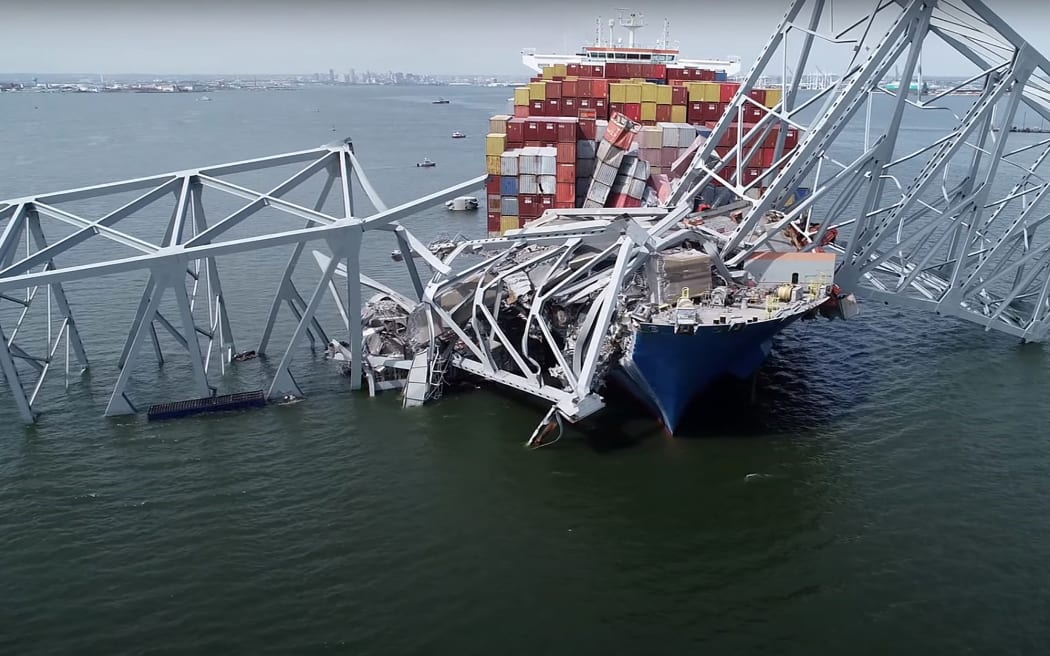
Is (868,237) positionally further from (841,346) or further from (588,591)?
(588,591)

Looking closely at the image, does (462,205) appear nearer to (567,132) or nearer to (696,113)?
(696,113)

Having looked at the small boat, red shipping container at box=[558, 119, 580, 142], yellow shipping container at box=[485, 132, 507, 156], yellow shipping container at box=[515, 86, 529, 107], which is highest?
yellow shipping container at box=[515, 86, 529, 107]

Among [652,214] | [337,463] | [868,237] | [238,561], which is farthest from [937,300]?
[238,561]

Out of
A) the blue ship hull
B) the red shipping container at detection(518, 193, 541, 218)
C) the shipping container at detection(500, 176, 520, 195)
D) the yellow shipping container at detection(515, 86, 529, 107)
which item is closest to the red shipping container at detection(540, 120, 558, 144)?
the shipping container at detection(500, 176, 520, 195)

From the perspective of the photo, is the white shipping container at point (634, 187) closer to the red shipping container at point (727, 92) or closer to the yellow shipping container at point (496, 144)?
the yellow shipping container at point (496, 144)

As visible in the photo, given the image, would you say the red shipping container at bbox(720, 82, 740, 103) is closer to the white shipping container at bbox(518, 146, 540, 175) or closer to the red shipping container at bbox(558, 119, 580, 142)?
the red shipping container at bbox(558, 119, 580, 142)
